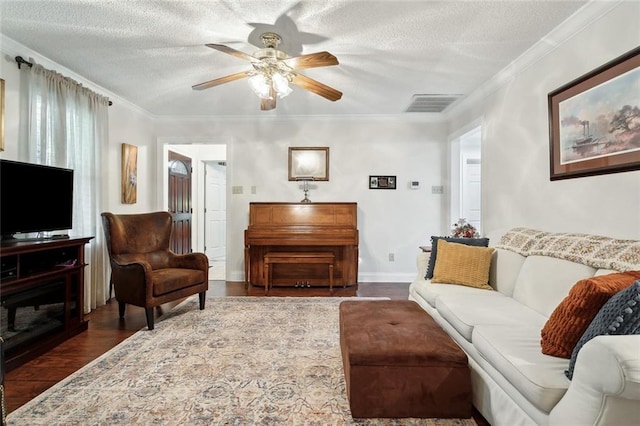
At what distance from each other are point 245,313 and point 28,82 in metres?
2.80

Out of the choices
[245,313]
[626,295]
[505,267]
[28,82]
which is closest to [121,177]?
[28,82]

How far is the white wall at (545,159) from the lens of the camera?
1.88 meters

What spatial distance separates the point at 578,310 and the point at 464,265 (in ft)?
4.42

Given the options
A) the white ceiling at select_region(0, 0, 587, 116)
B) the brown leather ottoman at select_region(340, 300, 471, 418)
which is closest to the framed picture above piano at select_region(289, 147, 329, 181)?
the white ceiling at select_region(0, 0, 587, 116)

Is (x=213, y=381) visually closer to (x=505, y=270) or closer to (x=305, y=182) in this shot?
(x=505, y=270)

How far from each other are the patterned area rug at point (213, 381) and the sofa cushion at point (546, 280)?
89cm

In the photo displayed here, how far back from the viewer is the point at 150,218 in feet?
11.4

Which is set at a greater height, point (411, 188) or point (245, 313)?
point (411, 188)

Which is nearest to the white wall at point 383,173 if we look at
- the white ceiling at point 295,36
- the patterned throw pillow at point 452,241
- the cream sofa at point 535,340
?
the white ceiling at point 295,36

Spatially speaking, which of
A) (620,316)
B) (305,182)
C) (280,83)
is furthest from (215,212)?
(620,316)

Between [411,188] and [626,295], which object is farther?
[411,188]

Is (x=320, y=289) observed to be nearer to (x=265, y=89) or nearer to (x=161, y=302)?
(x=161, y=302)

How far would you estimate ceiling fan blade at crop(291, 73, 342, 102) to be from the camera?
8.17 feet

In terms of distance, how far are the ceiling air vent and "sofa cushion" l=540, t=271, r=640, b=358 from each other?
2.94 m
